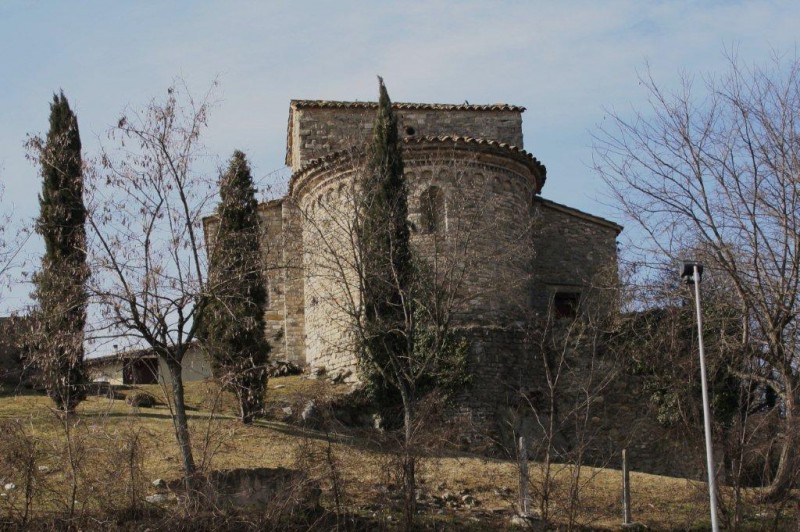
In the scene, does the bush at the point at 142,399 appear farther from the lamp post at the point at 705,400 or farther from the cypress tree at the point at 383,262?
the lamp post at the point at 705,400

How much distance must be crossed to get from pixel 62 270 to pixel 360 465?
6.25m

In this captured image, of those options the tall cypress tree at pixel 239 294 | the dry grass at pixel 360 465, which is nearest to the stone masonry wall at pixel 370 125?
the tall cypress tree at pixel 239 294

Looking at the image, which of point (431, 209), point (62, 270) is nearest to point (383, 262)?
point (431, 209)

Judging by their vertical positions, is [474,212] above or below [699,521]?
above

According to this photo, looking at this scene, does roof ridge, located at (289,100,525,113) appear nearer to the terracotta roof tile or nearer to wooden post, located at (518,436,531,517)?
the terracotta roof tile

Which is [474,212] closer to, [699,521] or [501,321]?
[501,321]

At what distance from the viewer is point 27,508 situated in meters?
16.2

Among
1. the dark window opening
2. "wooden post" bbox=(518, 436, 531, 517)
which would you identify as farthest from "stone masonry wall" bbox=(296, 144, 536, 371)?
"wooden post" bbox=(518, 436, 531, 517)

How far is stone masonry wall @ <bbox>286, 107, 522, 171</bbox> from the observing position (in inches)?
1225

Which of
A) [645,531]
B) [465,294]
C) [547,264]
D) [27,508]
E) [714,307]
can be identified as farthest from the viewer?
[547,264]

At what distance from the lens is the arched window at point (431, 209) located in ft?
87.2

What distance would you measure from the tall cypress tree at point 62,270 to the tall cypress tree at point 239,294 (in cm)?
235

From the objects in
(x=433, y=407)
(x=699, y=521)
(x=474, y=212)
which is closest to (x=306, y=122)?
(x=474, y=212)

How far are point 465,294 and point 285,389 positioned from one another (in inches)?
190
